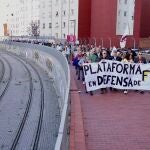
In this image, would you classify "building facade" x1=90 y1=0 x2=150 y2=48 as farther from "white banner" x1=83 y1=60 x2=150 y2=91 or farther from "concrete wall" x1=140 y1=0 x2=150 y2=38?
"white banner" x1=83 y1=60 x2=150 y2=91

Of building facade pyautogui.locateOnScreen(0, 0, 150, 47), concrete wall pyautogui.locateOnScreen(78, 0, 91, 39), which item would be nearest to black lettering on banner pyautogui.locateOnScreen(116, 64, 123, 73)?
building facade pyautogui.locateOnScreen(0, 0, 150, 47)

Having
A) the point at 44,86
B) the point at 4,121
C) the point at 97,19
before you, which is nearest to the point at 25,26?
the point at 97,19

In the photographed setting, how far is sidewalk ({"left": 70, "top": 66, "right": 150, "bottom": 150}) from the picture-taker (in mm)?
8547

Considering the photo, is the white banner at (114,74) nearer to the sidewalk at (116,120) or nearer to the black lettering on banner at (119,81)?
the black lettering on banner at (119,81)

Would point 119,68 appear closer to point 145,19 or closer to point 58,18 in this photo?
point 145,19

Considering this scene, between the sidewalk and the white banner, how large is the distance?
34 cm

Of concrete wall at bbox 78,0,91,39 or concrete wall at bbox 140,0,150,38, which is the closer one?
concrete wall at bbox 78,0,91,39

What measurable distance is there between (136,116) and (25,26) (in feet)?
347

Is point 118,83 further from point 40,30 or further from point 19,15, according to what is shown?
point 19,15

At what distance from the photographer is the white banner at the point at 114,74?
592 inches

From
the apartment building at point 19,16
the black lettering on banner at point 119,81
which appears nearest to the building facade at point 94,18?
the apartment building at point 19,16

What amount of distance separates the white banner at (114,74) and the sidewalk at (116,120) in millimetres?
344

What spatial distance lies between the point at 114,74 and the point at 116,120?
465 centimetres

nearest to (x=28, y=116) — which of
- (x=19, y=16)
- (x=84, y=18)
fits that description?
(x=84, y=18)
